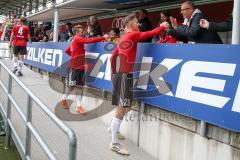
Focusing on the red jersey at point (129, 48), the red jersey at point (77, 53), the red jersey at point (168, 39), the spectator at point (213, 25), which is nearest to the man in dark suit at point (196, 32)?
the spectator at point (213, 25)

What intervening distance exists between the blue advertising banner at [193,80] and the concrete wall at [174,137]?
0.14 metres

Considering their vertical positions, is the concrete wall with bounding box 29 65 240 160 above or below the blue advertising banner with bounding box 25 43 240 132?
below

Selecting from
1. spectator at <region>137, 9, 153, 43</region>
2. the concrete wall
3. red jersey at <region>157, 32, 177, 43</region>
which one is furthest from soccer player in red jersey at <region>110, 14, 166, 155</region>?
spectator at <region>137, 9, 153, 43</region>

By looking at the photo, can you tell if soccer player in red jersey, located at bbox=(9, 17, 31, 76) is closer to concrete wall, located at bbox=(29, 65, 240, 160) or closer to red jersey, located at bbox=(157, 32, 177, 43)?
red jersey, located at bbox=(157, 32, 177, 43)

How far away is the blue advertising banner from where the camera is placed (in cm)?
364

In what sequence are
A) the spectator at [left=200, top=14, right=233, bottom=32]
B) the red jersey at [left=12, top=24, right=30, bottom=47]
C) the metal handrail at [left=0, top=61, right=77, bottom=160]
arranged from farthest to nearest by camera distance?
the red jersey at [left=12, top=24, right=30, bottom=47]
the spectator at [left=200, top=14, right=233, bottom=32]
the metal handrail at [left=0, top=61, right=77, bottom=160]

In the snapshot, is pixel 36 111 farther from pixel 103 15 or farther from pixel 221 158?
pixel 103 15

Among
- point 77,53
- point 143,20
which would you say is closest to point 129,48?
point 143,20

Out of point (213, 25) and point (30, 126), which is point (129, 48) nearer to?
point (213, 25)

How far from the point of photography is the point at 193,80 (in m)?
4.18

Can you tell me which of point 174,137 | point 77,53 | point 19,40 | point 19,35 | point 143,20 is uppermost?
point 143,20

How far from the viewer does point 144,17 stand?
702 cm

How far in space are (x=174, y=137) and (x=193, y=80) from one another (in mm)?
793

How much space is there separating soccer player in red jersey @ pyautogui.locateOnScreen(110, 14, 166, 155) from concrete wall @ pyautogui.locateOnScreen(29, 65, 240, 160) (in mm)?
367
